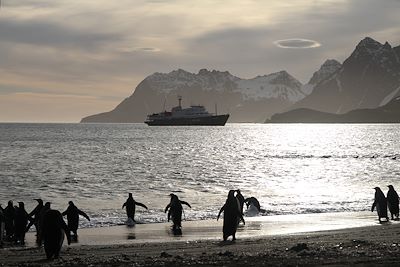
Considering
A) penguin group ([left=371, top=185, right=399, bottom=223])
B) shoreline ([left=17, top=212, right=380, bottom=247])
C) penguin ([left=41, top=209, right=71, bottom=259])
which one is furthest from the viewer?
penguin group ([left=371, top=185, right=399, bottom=223])

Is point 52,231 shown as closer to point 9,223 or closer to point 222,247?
point 222,247

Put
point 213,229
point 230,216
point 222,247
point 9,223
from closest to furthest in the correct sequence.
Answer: point 222,247 < point 230,216 < point 9,223 < point 213,229

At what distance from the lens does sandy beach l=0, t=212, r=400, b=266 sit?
14.8m

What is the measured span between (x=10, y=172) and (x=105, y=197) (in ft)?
88.6

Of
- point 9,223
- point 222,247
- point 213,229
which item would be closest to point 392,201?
point 213,229

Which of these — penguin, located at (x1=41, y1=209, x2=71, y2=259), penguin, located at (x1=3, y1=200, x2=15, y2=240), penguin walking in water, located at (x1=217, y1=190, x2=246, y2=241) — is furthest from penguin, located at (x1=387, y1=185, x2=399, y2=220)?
penguin, located at (x1=41, y1=209, x2=71, y2=259)

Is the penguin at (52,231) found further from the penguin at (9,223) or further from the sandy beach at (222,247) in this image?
the penguin at (9,223)

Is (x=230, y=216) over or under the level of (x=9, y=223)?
over

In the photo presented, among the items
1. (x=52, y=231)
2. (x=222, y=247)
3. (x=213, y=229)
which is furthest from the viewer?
(x=213, y=229)

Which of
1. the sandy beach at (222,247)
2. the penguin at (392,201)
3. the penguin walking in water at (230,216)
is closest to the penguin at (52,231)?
the sandy beach at (222,247)

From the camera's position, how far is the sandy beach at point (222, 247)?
48.7 feet

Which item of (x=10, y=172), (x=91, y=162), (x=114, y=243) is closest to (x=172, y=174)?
(x=10, y=172)

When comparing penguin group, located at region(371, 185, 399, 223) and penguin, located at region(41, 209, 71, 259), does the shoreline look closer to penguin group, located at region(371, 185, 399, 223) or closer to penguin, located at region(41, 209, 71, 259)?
penguin group, located at region(371, 185, 399, 223)

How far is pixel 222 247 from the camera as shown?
62.2 ft
